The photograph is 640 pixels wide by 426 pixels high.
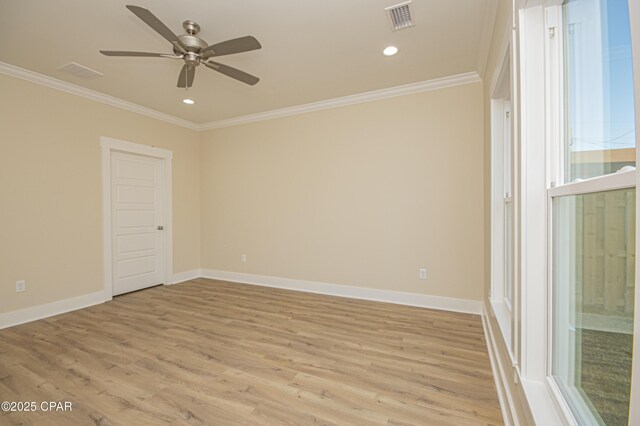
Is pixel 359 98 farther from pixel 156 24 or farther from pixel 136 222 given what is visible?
pixel 136 222

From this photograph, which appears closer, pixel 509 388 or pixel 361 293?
pixel 509 388

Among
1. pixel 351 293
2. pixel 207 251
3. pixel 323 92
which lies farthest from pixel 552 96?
pixel 207 251

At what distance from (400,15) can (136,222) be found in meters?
4.28

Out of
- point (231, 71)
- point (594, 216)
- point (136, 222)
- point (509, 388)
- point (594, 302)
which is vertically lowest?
point (509, 388)

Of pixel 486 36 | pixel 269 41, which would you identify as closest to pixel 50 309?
pixel 269 41

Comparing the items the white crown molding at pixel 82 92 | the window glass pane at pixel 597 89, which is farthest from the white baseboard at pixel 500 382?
the white crown molding at pixel 82 92

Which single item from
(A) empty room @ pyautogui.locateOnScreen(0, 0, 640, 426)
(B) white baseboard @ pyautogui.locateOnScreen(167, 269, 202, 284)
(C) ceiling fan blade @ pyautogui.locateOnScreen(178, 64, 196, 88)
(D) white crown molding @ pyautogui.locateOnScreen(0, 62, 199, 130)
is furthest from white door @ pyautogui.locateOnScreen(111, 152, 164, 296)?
(C) ceiling fan blade @ pyautogui.locateOnScreen(178, 64, 196, 88)

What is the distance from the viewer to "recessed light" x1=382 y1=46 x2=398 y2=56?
2734mm

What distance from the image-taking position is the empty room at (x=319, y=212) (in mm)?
1130

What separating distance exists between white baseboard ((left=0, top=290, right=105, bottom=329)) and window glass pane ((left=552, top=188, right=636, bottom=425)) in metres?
4.66

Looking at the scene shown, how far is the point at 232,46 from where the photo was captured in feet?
6.83

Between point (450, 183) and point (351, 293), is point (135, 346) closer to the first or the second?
point (351, 293)

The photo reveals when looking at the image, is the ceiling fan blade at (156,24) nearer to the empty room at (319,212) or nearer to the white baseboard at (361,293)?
the empty room at (319,212)

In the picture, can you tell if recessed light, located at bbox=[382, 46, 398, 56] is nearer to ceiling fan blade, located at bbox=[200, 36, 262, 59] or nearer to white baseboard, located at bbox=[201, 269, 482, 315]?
ceiling fan blade, located at bbox=[200, 36, 262, 59]
